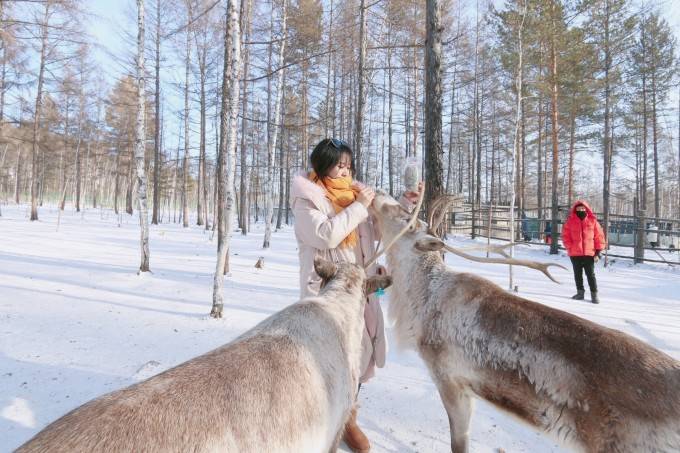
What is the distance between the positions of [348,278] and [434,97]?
428 cm

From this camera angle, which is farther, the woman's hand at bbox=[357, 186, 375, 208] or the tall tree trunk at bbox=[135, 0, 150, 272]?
the tall tree trunk at bbox=[135, 0, 150, 272]

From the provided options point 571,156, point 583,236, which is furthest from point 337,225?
point 571,156


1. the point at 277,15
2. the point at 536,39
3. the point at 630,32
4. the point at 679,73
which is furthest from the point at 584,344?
the point at 679,73

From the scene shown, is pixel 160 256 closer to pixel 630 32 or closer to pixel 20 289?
pixel 20 289

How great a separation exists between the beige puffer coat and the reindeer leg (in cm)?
53

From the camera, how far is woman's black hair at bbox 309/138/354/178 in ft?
8.48

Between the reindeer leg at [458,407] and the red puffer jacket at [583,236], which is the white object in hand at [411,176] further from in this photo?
the red puffer jacket at [583,236]

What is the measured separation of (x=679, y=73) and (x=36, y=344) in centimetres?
2884

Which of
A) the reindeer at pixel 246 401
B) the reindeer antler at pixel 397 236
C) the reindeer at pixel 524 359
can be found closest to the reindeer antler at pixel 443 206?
the reindeer at pixel 524 359

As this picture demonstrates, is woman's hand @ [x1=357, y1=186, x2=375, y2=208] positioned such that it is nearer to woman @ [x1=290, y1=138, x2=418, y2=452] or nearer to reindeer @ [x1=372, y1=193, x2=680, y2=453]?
woman @ [x1=290, y1=138, x2=418, y2=452]

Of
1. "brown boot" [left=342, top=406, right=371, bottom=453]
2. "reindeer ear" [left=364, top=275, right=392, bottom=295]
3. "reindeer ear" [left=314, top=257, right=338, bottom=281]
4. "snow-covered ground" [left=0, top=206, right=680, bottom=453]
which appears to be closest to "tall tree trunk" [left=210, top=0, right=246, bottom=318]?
"snow-covered ground" [left=0, top=206, right=680, bottom=453]

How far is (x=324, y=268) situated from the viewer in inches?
85.9

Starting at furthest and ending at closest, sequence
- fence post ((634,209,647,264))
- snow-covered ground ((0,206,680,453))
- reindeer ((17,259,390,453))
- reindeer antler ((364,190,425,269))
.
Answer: fence post ((634,209,647,264)) → snow-covered ground ((0,206,680,453)) → reindeer antler ((364,190,425,269)) → reindeer ((17,259,390,453))

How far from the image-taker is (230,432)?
1138 millimetres
